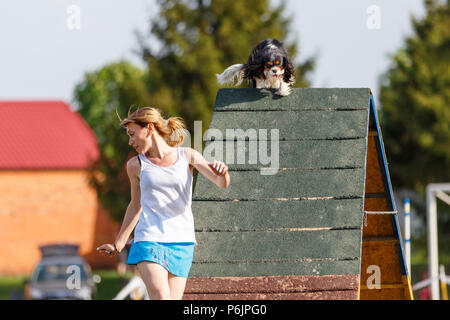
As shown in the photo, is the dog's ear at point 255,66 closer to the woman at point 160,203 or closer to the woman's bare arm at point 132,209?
the woman at point 160,203

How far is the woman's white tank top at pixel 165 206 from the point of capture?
468 cm

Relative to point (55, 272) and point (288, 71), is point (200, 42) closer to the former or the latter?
point (55, 272)

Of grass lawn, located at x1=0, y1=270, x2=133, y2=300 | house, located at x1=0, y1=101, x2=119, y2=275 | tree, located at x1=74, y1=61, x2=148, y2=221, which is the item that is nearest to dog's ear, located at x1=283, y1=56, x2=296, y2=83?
tree, located at x1=74, y1=61, x2=148, y2=221

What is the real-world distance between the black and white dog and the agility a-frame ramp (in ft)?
0.30

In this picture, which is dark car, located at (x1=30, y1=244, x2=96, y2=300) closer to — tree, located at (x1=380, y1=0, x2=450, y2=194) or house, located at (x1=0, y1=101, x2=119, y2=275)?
tree, located at (x1=380, y1=0, x2=450, y2=194)

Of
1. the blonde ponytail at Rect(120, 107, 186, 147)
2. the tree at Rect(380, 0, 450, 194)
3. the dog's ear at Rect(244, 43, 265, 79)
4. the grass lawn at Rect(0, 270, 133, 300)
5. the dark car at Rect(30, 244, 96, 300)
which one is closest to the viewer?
the blonde ponytail at Rect(120, 107, 186, 147)

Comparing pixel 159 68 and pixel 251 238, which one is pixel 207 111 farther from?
pixel 251 238

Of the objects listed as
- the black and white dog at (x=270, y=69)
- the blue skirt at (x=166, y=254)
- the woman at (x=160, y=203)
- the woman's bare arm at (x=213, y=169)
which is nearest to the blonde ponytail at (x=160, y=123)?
the woman at (x=160, y=203)

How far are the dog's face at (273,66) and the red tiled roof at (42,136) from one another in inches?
1296

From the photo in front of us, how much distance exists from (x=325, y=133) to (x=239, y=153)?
0.63m

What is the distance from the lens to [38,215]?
3972cm

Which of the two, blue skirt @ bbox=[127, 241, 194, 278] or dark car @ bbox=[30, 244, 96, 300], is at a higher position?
blue skirt @ bbox=[127, 241, 194, 278]

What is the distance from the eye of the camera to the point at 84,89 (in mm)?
53781

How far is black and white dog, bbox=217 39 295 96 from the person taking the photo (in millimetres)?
6500
